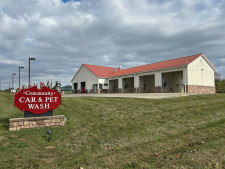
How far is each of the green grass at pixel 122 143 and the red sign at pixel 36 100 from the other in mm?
859

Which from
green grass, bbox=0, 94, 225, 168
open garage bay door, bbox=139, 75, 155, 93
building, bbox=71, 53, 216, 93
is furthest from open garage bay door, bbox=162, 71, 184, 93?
green grass, bbox=0, 94, 225, 168

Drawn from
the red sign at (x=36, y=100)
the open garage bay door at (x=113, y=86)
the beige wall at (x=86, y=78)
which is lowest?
the red sign at (x=36, y=100)

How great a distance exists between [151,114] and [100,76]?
82.7 feet

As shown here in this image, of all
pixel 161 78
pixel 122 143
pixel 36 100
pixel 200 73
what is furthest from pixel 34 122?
pixel 200 73

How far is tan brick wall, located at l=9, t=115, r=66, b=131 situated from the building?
1766 centimetres

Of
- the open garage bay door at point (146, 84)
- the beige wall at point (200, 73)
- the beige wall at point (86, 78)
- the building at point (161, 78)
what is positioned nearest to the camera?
the beige wall at point (200, 73)

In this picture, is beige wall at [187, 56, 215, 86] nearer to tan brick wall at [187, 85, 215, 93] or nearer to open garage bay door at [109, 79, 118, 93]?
tan brick wall at [187, 85, 215, 93]

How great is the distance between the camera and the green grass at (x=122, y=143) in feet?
Answer: 12.1

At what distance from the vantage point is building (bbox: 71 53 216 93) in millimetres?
20906

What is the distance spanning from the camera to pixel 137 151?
4.25 m

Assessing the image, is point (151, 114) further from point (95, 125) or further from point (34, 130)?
point (34, 130)

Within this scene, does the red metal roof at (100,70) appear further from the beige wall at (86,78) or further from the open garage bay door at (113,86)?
the open garage bay door at (113,86)

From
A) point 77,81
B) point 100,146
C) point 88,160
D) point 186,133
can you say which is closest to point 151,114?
point 186,133

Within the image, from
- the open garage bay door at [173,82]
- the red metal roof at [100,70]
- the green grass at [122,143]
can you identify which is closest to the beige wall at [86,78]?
the red metal roof at [100,70]
